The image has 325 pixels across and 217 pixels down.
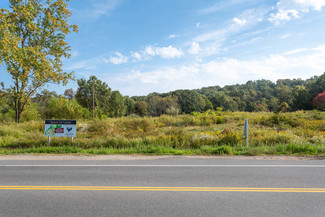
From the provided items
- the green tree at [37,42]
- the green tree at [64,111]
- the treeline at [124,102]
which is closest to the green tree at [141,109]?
the treeline at [124,102]

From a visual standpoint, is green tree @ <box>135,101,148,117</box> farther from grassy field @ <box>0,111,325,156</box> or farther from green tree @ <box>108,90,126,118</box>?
grassy field @ <box>0,111,325,156</box>

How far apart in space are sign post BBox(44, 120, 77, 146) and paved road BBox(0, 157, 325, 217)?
14.1ft

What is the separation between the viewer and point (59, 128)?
37.4 feet

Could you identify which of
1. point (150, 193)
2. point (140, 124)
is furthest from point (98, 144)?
point (150, 193)

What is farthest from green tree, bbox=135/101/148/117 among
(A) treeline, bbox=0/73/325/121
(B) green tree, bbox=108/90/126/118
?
(B) green tree, bbox=108/90/126/118

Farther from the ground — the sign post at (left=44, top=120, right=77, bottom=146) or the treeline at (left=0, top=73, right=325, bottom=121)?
the treeline at (left=0, top=73, right=325, bottom=121)

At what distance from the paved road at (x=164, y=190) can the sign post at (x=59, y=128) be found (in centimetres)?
429

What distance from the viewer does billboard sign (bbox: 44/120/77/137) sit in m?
11.4

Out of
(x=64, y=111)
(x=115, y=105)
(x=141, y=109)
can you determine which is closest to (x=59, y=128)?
(x=64, y=111)

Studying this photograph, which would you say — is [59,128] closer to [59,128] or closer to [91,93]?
[59,128]

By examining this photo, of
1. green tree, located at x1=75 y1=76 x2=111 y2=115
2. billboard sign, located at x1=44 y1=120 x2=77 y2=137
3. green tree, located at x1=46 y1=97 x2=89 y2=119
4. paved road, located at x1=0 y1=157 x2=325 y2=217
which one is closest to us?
paved road, located at x1=0 y1=157 x2=325 y2=217

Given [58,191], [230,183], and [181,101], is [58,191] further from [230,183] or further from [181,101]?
[181,101]

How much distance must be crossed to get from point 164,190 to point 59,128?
9025mm

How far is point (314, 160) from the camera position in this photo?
8.06 m
